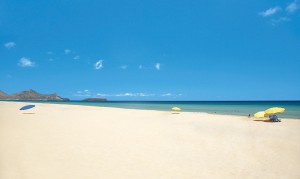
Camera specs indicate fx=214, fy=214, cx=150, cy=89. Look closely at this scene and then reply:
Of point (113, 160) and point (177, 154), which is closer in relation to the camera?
point (113, 160)

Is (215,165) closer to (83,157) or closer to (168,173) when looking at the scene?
(168,173)

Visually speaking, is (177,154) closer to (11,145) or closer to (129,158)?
(129,158)

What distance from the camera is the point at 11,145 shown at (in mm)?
A: 8648

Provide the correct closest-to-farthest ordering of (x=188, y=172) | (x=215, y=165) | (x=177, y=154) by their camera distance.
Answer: (x=188, y=172), (x=215, y=165), (x=177, y=154)

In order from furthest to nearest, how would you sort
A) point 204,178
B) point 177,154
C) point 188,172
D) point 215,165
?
point 177,154
point 215,165
point 188,172
point 204,178

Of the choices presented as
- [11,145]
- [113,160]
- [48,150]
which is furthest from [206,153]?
[11,145]

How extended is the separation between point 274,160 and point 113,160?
5587 millimetres

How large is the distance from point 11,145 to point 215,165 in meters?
7.92

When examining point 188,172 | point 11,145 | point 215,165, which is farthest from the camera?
point 11,145

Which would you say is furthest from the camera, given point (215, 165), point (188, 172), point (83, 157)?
point (83, 157)

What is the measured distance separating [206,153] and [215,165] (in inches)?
55.2

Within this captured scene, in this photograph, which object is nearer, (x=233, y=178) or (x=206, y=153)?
(x=233, y=178)

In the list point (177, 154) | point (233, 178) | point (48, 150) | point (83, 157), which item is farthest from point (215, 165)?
point (48, 150)

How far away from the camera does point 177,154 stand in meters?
7.98
